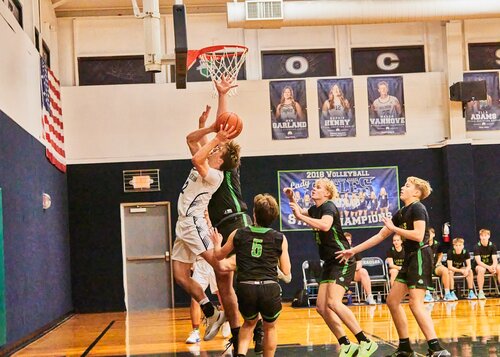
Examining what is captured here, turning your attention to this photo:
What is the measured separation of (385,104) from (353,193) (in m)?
1.98

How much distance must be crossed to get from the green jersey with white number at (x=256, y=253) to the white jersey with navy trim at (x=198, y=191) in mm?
1256

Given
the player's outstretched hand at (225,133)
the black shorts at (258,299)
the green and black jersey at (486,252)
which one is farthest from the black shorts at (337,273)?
the green and black jersey at (486,252)

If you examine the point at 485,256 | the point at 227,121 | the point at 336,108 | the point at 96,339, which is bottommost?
the point at 96,339

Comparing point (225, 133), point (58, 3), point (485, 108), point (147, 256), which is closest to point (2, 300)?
point (225, 133)

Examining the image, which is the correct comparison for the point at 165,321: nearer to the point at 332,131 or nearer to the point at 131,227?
the point at 131,227

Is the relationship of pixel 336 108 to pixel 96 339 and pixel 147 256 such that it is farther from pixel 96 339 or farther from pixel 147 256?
pixel 96 339

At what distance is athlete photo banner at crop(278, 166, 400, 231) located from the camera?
54.0 ft

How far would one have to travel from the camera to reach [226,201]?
24.8 ft

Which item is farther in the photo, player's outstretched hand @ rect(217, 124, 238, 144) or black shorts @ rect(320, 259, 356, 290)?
black shorts @ rect(320, 259, 356, 290)

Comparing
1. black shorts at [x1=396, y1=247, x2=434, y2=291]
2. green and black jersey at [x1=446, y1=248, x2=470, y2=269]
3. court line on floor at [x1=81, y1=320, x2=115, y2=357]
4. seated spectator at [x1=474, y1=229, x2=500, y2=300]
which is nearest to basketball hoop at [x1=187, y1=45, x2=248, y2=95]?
court line on floor at [x1=81, y1=320, x2=115, y2=357]

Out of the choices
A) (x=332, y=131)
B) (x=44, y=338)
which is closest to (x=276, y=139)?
(x=332, y=131)

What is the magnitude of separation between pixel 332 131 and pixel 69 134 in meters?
5.42

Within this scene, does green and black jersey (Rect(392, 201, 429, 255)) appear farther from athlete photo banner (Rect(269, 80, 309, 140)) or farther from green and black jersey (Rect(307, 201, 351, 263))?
athlete photo banner (Rect(269, 80, 309, 140))

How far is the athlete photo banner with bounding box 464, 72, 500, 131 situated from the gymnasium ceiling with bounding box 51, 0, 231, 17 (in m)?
5.49
